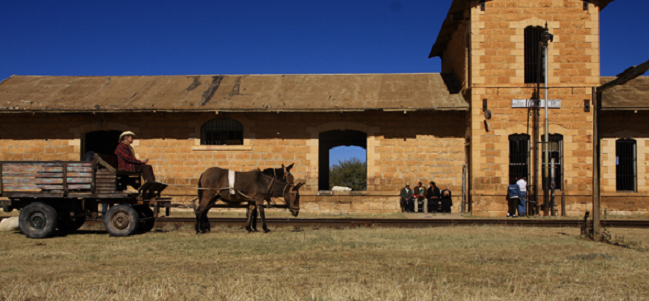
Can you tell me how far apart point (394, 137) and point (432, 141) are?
1.43m

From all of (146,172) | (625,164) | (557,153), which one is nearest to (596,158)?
→ (557,153)

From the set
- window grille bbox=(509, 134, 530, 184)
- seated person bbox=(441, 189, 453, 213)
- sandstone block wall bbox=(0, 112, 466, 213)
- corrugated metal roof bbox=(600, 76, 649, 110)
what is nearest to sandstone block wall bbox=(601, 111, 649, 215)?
corrugated metal roof bbox=(600, 76, 649, 110)

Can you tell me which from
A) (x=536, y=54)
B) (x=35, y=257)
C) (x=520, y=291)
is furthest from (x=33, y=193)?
(x=536, y=54)

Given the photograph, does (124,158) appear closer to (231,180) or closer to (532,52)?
(231,180)

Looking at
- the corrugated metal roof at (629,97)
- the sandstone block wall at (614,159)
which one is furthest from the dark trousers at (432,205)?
the corrugated metal roof at (629,97)

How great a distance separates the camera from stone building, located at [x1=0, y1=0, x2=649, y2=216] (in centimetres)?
1828

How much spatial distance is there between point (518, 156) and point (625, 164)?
4482mm

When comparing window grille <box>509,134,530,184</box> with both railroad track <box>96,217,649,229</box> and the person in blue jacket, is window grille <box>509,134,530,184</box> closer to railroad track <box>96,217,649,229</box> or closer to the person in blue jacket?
the person in blue jacket

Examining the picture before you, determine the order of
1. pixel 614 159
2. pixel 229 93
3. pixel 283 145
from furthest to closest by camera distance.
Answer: pixel 229 93 < pixel 283 145 < pixel 614 159

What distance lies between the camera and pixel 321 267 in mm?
6965

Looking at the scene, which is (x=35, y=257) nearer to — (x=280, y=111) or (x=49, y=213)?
(x=49, y=213)

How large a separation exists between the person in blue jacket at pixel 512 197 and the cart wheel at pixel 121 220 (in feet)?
40.6

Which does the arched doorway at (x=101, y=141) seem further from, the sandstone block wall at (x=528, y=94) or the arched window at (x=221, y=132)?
the sandstone block wall at (x=528, y=94)

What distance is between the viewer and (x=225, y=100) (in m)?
20.3
